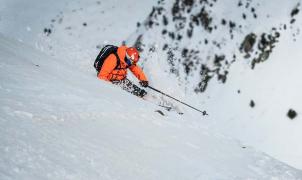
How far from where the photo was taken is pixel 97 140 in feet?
14.3

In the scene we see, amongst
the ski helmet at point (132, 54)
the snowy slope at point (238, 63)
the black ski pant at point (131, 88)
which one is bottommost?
the black ski pant at point (131, 88)

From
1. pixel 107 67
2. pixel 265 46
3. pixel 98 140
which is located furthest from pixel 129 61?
pixel 265 46

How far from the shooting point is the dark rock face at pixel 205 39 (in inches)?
586

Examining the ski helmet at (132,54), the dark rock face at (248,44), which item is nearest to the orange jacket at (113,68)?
the ski helmet at (132,54)

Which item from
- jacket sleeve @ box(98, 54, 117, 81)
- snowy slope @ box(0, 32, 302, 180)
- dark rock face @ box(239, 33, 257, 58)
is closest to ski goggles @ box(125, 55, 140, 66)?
jacket sleeve @ box(98, 54, 117, 81)

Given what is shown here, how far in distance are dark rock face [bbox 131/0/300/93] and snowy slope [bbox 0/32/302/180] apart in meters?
8.22

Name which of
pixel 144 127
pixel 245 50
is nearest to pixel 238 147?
pixel 144 127

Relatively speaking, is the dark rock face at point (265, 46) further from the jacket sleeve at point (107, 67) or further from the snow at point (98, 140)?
the snow at point (98, 140)

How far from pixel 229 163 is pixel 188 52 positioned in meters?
11.4

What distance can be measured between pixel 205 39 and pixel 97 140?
1259cm

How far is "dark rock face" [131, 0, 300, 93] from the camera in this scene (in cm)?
1488

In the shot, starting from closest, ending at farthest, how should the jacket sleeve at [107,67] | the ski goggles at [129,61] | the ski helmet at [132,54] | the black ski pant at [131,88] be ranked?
the jacket sleeve at [107,67], the ski helmet at [132,54], the ski goggles at [129,61], the black ski pant at [131,88]

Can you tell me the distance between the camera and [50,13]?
2284 centimetres

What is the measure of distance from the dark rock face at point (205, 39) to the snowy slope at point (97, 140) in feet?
27.0
